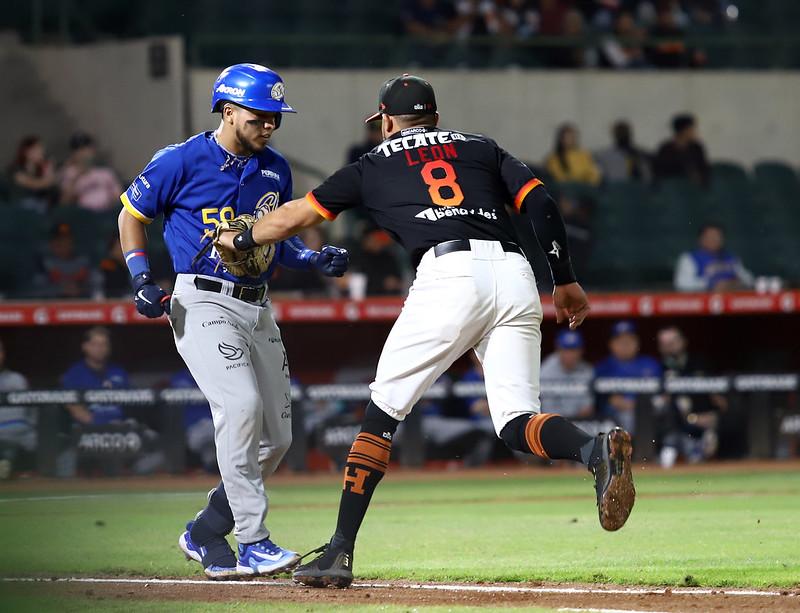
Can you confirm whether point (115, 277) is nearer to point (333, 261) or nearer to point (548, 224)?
point (333, 261)

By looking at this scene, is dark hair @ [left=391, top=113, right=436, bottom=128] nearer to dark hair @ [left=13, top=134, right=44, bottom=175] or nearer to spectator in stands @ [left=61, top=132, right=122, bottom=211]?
spectator in stands @ [left=61, top=132, right=122, bottom=211]

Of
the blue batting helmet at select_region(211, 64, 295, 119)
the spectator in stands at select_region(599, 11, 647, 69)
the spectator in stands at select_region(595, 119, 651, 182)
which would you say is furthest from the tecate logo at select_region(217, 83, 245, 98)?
the spectator in stands at select_region(599, 11, 647, 69)

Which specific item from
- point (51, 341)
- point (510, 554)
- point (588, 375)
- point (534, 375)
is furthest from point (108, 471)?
point (534, 375)

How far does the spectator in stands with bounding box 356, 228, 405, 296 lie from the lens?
484 inches

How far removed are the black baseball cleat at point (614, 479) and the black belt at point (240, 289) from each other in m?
1.60

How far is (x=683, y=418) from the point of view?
1227cm

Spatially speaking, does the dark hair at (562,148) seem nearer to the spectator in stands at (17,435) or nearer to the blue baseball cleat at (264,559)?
the spectator in stands at (17,435)

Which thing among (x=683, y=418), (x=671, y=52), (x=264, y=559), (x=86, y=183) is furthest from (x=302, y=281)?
(x=264, y=559)

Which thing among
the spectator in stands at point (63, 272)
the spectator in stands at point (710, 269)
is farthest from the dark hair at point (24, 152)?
the spectator in stands at point (710, 269)

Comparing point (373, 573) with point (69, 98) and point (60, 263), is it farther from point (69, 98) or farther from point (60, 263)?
point (69, 98)

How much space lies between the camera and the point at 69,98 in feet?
48.9

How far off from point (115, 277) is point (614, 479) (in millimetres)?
7786

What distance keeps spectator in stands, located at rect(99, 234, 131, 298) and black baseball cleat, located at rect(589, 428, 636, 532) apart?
7.59 m

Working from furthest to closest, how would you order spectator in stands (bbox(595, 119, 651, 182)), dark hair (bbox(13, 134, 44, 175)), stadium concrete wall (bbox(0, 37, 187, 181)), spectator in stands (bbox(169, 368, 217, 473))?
spectator in stands (bbox(595, 119, 651, 182))
stadium concrete wall (bbox(0, 37, 187, 181))
dark hair (bbox(13, 134, 44, 175))
spectator in stands (bbox(169, 368, 217, 473))
